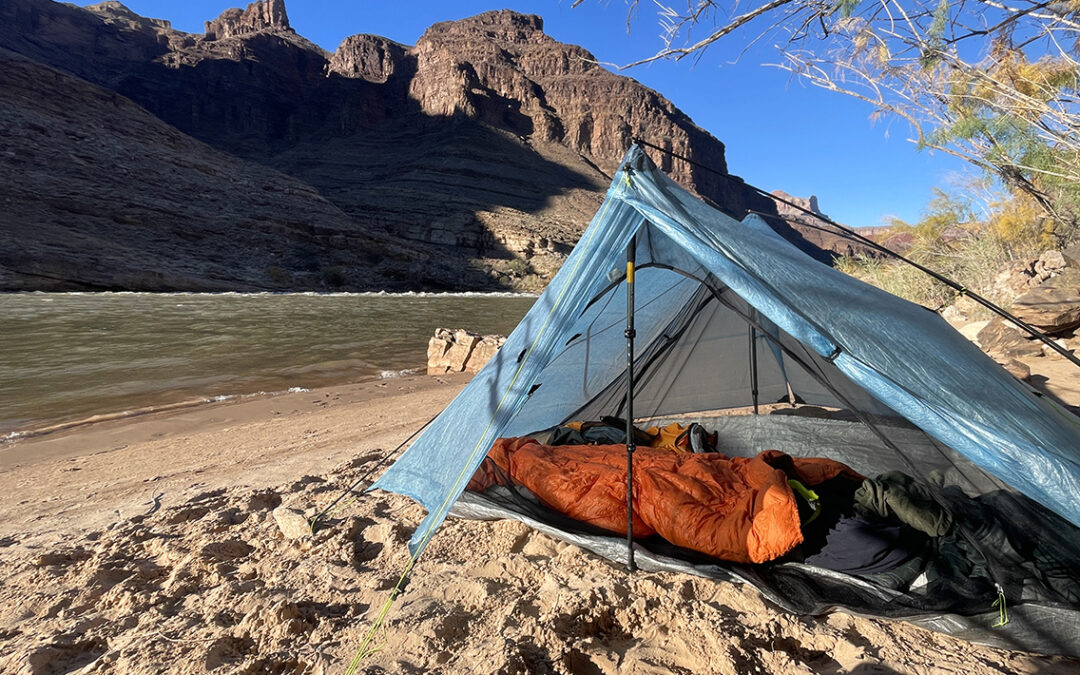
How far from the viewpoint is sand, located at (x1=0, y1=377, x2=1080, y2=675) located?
190 centimetres

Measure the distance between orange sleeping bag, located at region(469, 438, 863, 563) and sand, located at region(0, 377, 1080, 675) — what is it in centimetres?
20

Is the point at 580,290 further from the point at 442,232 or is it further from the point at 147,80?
the point at 147,80

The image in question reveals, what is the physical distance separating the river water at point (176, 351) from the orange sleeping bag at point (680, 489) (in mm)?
5875

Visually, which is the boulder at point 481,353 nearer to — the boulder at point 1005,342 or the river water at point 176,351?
the river water at point 176,351

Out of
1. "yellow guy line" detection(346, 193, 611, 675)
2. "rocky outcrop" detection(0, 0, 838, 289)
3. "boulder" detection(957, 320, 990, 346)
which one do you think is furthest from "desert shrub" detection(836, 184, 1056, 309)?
"rocky outcrop" detection(0, 0, 838, 289)

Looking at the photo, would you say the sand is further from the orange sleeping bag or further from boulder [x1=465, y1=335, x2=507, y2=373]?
boulder [x1=465, y1=335, x2=507, y2=373]

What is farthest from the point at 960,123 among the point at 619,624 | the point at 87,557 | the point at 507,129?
the point at 507,129

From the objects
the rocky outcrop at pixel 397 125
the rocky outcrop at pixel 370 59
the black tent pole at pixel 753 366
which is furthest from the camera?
the rocky outcrop at pixel 370 59

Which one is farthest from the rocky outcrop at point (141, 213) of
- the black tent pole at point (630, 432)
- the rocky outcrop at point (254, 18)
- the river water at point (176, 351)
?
the rocky outcrop at point (254, 18)

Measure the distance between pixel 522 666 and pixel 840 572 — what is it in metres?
1.38

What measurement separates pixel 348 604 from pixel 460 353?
711cm

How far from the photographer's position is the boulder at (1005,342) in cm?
664

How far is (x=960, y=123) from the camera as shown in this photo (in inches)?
272

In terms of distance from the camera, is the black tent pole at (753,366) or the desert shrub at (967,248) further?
the desert shrub at (967,248)
